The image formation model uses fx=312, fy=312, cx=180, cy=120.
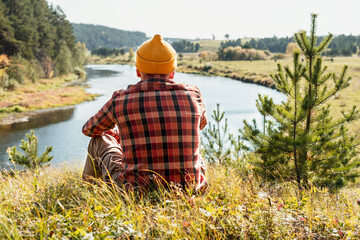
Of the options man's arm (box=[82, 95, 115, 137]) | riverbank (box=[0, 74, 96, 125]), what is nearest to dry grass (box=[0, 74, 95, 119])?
riverbank (box=[0, 74, 96, 125])

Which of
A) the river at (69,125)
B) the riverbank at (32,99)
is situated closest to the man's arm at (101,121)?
the river at (69,125)

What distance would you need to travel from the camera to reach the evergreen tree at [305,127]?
159 inches

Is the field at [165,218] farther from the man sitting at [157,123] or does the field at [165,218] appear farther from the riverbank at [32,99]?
the riverbank at [32,99]

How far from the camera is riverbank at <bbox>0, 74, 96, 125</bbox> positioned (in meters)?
22.8

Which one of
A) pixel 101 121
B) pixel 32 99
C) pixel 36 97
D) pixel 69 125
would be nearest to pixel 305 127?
pixel 101 121

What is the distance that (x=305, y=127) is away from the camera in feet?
14.8

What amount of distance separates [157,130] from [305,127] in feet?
10.1

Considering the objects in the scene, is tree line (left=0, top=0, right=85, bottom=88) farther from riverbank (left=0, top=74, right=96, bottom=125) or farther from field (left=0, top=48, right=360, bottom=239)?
field (left=0, top=48, right=360, bottom=239)

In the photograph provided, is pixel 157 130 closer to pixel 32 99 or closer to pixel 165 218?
pixel 165 218

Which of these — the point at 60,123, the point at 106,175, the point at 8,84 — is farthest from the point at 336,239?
the point at 8,84

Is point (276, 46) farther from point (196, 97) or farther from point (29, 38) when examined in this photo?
point (196, 97)

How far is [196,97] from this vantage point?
2.31 meters

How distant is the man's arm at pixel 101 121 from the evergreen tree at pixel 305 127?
2.51 meters

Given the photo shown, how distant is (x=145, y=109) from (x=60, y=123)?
66.8 ft
